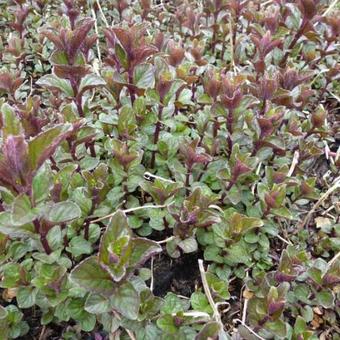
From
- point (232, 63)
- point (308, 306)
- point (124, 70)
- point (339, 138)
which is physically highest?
point (124, 70)

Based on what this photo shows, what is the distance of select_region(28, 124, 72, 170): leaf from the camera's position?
3.94 feet

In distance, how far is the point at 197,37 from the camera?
2744 millimetres

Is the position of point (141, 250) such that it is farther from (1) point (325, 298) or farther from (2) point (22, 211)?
(1) point (325, 298)

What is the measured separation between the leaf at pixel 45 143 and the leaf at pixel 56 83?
2.02ft

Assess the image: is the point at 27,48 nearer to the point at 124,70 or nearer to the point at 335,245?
the point at 124,70

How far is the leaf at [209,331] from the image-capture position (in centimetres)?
140

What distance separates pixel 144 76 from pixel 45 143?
74 cm

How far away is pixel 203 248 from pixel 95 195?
0.54m

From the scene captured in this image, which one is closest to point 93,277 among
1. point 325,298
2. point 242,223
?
point 242,223

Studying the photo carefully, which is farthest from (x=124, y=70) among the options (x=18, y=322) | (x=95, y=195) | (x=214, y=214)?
(x=18, y=322)

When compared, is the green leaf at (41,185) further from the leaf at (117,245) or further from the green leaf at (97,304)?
the green leaf at (97,304)

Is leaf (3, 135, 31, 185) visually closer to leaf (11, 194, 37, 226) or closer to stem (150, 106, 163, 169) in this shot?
leaf (11, 194, 37, 226)

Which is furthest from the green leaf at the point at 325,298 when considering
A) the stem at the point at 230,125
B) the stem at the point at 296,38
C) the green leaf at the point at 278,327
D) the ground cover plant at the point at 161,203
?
the stem at the point at 296,38

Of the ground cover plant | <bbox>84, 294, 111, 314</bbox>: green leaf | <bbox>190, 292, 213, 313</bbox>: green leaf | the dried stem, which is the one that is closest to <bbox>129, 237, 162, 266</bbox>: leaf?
the ground cover plant
